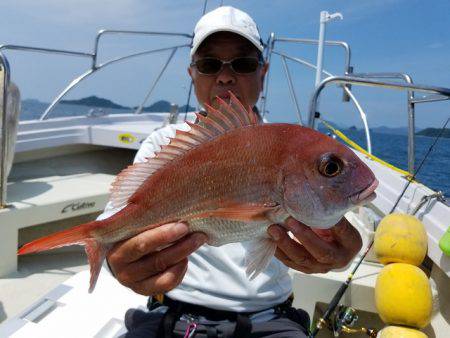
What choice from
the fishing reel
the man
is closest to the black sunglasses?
the man

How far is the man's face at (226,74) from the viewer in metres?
2.04

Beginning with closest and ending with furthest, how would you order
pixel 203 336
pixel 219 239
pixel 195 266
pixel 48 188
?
1. pixel 219 239
2. pixel 203 336
3. pixel 195 266
4. pixel 48 188

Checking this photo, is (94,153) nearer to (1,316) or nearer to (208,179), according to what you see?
(1,316)

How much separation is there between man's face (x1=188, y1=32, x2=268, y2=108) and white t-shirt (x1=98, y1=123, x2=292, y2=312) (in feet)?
2.54

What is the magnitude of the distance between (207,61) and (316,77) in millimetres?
2927

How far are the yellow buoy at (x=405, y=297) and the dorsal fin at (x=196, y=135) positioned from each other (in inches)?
49.1

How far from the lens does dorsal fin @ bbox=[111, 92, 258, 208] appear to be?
126 cm

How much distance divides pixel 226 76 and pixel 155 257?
1036 mm

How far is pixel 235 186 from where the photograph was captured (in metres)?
1.20

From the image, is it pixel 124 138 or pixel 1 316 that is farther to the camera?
pixel 124 138

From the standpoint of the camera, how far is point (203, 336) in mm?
1691

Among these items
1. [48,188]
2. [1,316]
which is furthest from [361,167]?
[48,188]

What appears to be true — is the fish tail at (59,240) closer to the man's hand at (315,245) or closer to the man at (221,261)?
the man at (221,261)

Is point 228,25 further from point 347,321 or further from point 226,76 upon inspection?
point 347,321
